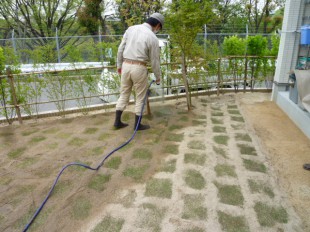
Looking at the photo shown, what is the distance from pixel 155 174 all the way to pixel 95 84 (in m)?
2.53

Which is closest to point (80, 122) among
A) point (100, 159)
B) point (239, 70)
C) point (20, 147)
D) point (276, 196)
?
point (20, 147)

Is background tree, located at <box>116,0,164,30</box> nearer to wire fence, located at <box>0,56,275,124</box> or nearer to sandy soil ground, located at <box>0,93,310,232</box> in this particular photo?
wire fence, located at <box>0,56,275,124</box>

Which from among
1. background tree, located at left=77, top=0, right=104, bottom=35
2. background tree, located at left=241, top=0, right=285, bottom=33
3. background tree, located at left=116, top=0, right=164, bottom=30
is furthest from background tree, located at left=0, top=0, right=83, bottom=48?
background tree, located at left=241, top=0, right=285, bottom=33

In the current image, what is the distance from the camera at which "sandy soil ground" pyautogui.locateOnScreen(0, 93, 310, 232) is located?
1924mm

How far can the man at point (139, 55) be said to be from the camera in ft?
10.5

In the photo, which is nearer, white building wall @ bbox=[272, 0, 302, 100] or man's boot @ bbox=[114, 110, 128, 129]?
man's boot @ bbox=[114, 110, 128, 129]

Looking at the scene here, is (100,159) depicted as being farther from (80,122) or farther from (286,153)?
(286,153)

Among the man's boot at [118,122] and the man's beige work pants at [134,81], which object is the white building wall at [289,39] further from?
the man's boot at [118,122]

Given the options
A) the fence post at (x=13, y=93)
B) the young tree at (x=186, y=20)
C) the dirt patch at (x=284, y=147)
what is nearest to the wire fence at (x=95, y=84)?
the fence post at (x=13, y=93)

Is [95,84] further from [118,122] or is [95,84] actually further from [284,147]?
[284,147]

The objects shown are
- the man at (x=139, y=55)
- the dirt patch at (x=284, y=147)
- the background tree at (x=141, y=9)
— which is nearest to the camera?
the dirt patch at (x=284, y=147)

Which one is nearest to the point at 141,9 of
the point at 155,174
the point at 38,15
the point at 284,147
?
the point at 284,147

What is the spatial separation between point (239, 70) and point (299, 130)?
7.68 ft

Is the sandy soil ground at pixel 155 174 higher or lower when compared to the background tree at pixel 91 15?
lower
